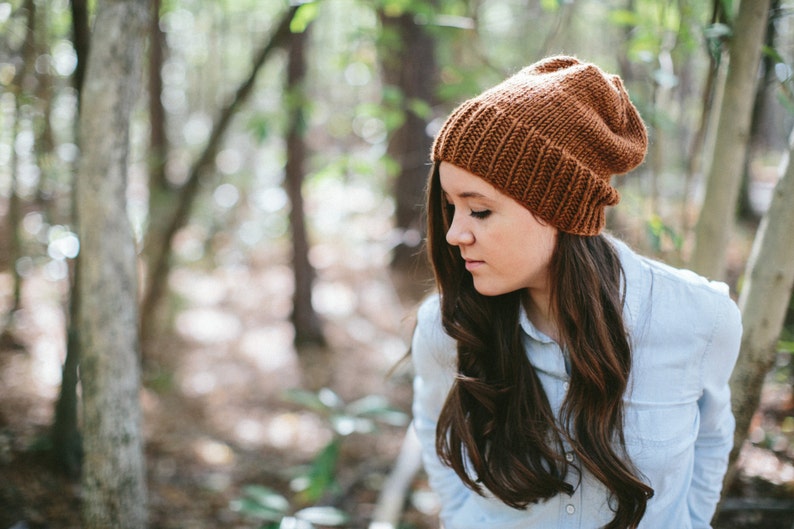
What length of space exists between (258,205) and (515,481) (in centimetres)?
787

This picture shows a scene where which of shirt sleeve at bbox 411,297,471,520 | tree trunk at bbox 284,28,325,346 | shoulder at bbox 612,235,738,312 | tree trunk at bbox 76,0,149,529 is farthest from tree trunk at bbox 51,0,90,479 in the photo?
tree trunk at bbox 284,28,325,346

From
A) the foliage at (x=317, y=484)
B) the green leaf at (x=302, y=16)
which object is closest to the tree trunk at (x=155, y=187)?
the foliage at (x=317, y=484)

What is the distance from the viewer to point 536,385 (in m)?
1.55

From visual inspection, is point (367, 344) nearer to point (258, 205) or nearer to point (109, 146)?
point (258, 205)

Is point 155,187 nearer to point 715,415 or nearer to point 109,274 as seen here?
point 109,274

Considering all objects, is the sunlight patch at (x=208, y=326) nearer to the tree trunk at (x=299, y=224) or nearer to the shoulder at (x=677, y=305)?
the tree trunk at (x=299, y=224)

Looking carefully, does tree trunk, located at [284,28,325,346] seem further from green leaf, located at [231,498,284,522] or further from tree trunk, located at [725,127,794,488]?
tree trunk, located at [725,127,794,488]

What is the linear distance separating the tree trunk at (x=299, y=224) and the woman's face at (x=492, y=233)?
383cm

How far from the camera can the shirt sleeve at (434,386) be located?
1.71 meters

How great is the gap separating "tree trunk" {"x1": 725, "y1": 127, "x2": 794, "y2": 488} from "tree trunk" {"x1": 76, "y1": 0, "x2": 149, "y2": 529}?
2.09m

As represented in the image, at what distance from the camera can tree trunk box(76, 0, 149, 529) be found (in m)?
1.95

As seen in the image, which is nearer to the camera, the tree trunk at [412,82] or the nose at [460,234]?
the nose at [460,234]

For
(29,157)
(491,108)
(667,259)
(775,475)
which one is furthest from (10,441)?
(775,475)

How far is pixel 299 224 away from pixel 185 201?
1.42 metres
